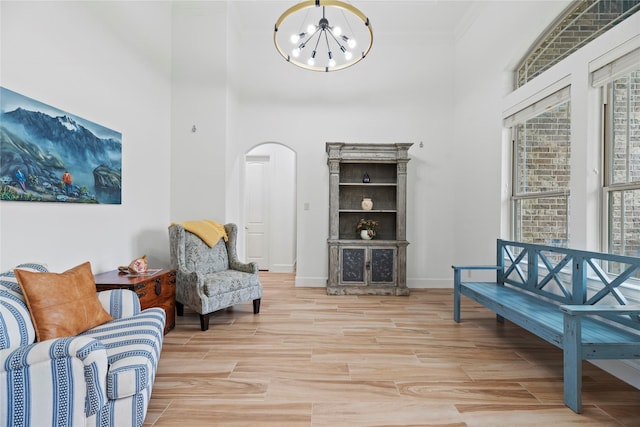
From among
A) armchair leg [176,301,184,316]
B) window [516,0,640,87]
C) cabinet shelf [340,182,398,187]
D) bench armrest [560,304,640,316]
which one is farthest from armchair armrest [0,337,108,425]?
window [516,0,640,87]

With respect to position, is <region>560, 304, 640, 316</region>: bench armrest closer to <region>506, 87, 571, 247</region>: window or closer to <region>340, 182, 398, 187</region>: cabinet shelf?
<region>506, 87, 571, 247</region>: window

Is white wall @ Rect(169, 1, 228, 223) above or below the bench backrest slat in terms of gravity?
above

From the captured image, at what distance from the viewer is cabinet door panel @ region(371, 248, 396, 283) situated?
4570mm

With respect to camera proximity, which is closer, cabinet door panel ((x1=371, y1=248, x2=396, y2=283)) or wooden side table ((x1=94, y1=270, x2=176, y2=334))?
wooden side table ((x1=94, y1=270, x2=176, y2=334))

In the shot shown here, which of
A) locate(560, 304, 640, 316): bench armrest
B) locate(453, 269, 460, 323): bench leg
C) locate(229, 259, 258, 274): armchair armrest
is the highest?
locate(560, 304, 640, 316): bench armrest

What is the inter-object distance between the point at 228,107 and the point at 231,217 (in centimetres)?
160

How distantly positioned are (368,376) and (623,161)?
2546mm

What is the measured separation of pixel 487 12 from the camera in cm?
408

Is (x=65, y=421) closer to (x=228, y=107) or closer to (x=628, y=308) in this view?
(x=628, y=308)

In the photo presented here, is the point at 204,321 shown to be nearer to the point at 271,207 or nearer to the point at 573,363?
the point at 573,363

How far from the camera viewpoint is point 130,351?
1679 mm

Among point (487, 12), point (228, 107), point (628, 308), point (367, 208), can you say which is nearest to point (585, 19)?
point (487, 12)

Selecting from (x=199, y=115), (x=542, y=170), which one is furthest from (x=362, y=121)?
(x=542, y=170)

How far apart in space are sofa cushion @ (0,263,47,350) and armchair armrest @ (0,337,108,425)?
0.17 metres
